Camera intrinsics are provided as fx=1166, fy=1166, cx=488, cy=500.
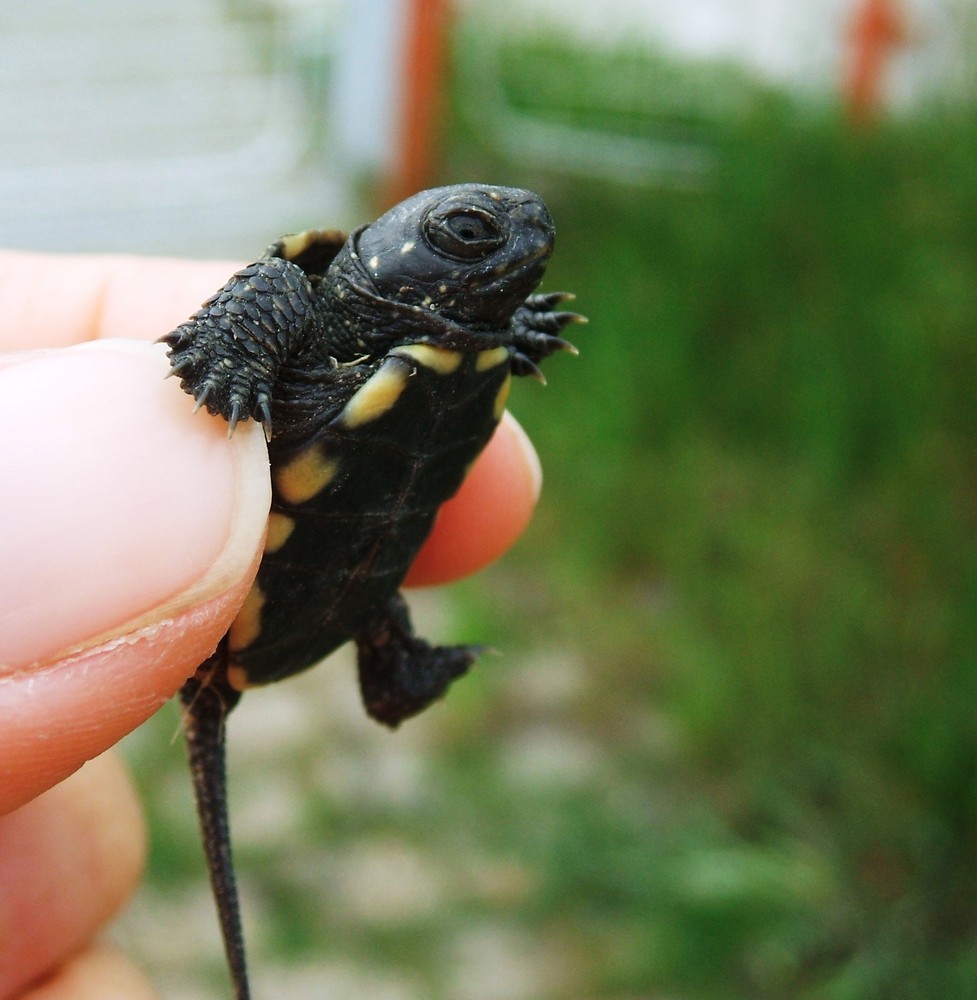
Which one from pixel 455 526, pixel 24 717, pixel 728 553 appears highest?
pixel 24 717

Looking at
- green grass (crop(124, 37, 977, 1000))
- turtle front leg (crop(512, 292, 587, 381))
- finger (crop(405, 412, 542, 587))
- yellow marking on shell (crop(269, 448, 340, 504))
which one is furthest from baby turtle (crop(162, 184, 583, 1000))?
green grass (crop(124, 37, 977, 1000))

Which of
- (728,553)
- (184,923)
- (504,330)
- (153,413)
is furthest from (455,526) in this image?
(728,553)

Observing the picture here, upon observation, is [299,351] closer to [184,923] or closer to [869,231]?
[184,923]

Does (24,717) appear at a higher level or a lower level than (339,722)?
higher

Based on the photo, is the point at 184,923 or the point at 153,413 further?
the point at 184,923

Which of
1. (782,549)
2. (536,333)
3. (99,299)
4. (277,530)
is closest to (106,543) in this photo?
(277,530)

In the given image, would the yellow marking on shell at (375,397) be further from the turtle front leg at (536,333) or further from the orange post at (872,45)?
the orange post at (872,45)

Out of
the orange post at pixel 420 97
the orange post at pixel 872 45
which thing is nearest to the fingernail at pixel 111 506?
the orange post at pixel 872 45
